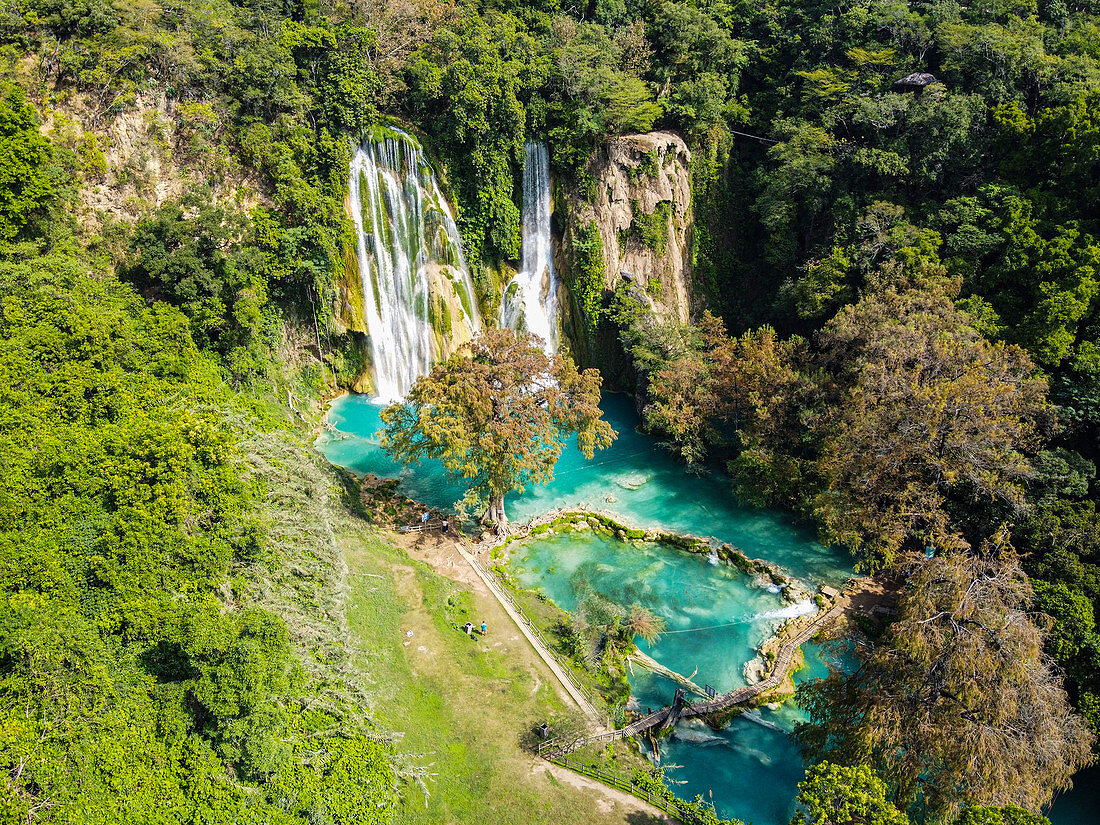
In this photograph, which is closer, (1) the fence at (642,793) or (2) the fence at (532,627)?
(1) the fence at (642,793)

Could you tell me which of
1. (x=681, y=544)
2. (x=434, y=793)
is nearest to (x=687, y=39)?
(x=681, y=544)

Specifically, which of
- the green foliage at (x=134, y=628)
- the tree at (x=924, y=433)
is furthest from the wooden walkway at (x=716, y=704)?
the green foliage at (x=134, y=628)

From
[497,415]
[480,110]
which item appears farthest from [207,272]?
[480,110]

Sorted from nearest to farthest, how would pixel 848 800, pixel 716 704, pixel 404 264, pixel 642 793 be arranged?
pixel 848 800 < pixel 642 793 < pixel 716 704 < pixel 404 264

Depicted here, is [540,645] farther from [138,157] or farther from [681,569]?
[138,157]

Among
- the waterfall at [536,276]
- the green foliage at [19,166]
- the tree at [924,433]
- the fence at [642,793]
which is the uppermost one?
the green foliage at [19,166]

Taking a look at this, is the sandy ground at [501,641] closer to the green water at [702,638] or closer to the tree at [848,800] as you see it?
the green water at [702,638]
